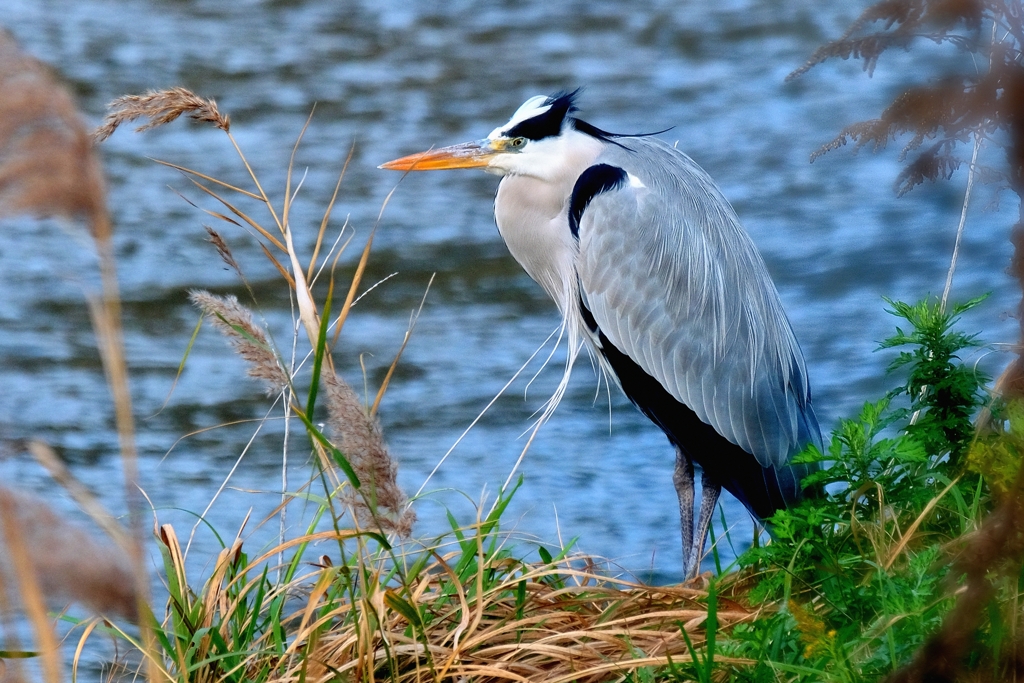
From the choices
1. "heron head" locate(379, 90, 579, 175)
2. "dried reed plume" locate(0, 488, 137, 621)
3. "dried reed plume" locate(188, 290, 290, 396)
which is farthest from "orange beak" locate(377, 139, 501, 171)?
"dried reed plume" locate(0, 488, 137, 621)

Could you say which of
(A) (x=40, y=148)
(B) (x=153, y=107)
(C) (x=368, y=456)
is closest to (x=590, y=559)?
(C) (x=368, y=456)

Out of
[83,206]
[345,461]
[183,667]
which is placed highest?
[83,206]

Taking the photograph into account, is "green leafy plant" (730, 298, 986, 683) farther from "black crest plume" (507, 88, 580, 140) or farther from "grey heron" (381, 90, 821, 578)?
"black crest plume" (507, 88, 580, 140)

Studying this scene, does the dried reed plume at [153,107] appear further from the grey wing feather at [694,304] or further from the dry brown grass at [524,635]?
the grey wing feather at [694,304]

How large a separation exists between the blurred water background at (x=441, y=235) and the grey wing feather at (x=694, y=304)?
1.84 feet

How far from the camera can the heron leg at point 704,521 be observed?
120 inches

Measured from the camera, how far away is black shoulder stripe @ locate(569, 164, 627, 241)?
10.6ft

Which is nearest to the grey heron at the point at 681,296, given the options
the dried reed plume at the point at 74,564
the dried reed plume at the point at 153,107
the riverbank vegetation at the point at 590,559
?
the riverbank vegetation at the point at 590,559

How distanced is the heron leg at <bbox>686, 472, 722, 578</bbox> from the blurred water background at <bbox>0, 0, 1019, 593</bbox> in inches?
4.8

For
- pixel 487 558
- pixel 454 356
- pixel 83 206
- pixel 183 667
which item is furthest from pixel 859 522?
pixel 454 356

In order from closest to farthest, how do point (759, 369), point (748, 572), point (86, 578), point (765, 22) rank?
point (86, 578)
point (748, 572)
point (759, 369)
point (765, 22)

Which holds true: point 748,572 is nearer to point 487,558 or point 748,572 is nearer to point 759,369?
point 487,558

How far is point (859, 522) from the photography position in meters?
2.28

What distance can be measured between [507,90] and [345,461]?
6038mm
